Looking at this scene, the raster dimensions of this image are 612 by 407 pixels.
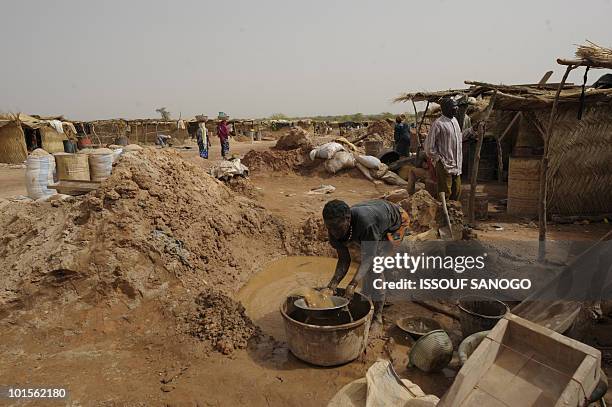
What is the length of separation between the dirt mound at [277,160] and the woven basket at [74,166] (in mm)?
7138

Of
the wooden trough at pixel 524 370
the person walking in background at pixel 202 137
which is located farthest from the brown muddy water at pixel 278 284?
the person walking in background at pixel 202 137

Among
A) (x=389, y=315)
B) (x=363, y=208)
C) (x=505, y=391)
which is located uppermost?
(x=363, y=208)

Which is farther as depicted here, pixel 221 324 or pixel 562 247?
pixel 562 247

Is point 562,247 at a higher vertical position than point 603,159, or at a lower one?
lower

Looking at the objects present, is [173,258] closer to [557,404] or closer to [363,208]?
[363,208]

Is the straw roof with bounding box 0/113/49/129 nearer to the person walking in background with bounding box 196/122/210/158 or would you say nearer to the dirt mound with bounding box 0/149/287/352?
the person walking in background with bounding box 196/122/210/158

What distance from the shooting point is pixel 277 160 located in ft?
40.0

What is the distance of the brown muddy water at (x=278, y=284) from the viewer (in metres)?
3.78

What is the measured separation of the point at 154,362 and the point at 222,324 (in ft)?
2.00

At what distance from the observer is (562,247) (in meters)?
5.26

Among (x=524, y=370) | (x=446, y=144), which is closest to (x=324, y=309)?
(x=524, y=370)

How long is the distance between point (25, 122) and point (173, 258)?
14018 millimetres

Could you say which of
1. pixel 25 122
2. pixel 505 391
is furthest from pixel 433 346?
pixel 25 122

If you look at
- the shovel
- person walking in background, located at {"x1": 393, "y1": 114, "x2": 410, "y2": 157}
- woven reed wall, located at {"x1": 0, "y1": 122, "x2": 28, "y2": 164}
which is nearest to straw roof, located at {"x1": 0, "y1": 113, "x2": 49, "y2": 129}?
woven reed wall, located at {"x1": 0, "y1": 122, "x2": 28, "y2": 164}
